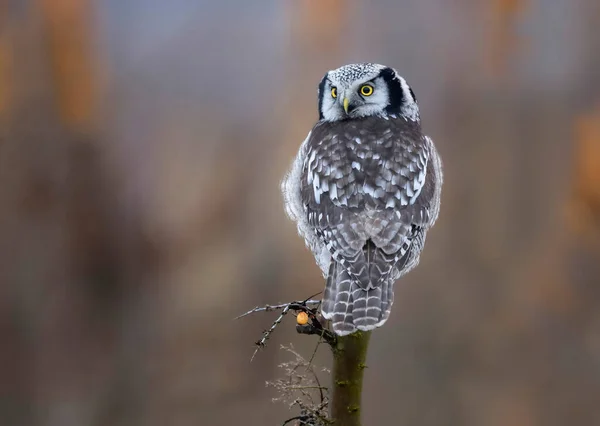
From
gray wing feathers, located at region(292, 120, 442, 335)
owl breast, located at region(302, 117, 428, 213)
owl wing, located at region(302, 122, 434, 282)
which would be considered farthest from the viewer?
owl breast, located at region(302, 117, 428, 213)

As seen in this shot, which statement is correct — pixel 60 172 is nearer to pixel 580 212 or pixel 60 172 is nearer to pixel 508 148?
pixel 508 148

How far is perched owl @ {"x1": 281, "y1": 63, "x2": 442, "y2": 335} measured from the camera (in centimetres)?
181

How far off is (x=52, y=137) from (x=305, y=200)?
1929mm

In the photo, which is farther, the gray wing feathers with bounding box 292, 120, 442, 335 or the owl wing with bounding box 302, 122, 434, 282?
the owl wing with bounding box 302, 122, 434, 282

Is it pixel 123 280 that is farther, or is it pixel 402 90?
pixel 123 280

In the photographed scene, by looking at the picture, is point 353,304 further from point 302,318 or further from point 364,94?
point 364,94

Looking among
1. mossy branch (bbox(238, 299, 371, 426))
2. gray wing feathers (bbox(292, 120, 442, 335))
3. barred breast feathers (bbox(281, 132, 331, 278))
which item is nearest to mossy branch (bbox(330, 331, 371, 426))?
mossy branch (bbox(238, 299, 371, 426))

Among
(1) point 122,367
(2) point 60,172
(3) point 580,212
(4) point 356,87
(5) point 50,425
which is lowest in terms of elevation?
(5) point 50,425

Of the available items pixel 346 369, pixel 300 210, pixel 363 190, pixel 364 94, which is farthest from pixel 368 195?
pixel 346 369

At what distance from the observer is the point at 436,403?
135 inches

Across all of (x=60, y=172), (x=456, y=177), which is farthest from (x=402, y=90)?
(x=60, y=172)

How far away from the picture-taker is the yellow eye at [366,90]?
7.28 feet

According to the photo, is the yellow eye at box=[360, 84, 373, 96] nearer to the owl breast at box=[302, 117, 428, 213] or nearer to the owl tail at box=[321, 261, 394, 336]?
the owl breast at box=[302, 117, 428, 213]

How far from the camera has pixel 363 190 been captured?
6.68 ft
